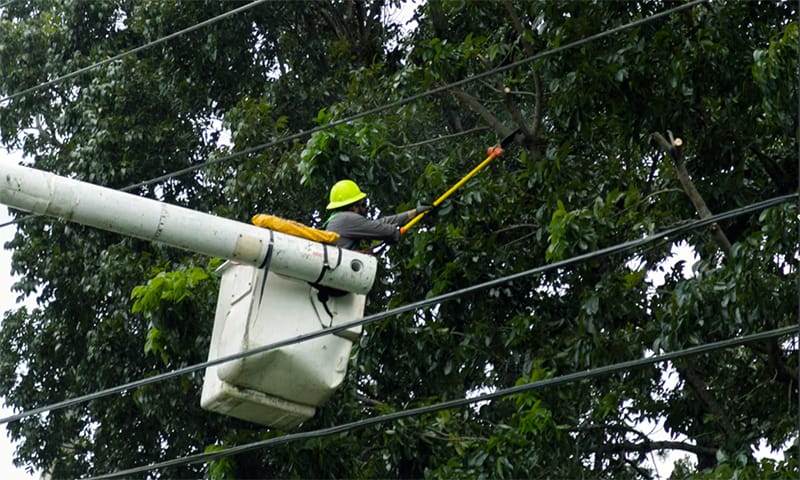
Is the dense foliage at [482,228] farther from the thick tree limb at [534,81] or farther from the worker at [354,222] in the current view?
the worker at [354,222]

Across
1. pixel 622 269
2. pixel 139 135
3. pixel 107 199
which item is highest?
pixel 139 135

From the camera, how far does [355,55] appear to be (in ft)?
50.2

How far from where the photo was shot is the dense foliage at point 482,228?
10758 mm

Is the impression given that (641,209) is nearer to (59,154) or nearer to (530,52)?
(530,52)

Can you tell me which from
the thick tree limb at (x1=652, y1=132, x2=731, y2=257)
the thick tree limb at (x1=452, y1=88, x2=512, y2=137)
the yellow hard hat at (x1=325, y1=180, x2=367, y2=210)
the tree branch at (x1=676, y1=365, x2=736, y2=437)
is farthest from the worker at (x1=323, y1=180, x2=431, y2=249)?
the thick tree limb at (x1=452, y1=88, x2=512, y2=137)

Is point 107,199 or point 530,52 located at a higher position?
point 530,52

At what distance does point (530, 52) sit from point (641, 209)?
1360 millimetres

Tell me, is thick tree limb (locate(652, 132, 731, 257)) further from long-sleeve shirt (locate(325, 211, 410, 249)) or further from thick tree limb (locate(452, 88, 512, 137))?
thick tree limb (locate(452, 88, 512, 137))

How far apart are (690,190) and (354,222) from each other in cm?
240

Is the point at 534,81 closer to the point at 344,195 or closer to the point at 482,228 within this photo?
the point at 482,228

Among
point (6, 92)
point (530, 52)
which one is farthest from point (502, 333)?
point (6, 92)

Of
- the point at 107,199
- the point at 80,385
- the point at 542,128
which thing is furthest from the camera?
the point at 80,385

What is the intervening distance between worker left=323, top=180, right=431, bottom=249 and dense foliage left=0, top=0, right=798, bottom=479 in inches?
23.9

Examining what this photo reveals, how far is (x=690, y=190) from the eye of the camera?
33.9ft
